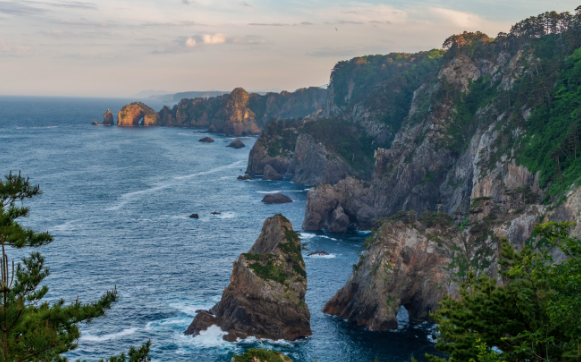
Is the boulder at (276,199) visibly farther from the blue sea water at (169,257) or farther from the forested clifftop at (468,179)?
the forested clifftop at (468,179)

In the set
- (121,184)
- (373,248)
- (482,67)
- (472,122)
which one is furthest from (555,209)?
(121,184)

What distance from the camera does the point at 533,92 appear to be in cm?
9331

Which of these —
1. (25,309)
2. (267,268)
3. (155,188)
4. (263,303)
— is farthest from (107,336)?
(155,188)

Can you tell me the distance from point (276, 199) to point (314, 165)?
1348 inches

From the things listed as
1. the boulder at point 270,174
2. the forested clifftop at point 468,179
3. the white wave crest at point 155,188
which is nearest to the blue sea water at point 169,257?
the white wave crest at point 155,188

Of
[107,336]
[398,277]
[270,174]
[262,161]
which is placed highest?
[262,161]

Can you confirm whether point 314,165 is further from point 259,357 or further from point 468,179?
point 259,357

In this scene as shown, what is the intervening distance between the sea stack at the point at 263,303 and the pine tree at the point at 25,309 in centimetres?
4167

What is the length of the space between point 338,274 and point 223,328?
30.5 m

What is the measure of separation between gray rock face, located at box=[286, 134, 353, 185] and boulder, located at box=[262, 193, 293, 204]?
18.9m

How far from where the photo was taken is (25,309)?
23.8 metres

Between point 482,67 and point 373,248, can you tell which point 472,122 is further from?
point 373,248

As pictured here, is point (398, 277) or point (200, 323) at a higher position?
point (398, 277)

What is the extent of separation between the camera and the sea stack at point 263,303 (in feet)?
221
